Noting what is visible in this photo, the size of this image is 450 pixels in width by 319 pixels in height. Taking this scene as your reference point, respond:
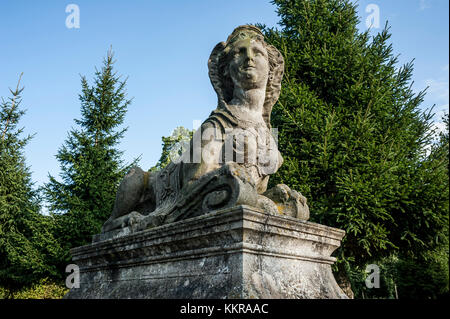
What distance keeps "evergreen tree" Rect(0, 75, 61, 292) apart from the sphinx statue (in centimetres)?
941

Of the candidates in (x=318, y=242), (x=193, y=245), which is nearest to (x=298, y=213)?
(x=318, y=242)

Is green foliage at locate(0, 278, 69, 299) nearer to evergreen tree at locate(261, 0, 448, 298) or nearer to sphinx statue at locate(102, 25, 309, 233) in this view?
evergreen tree at locate(261, 0, 448, 298)

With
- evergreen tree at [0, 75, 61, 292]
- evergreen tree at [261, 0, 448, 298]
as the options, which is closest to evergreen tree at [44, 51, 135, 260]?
evergreen tree at [0, 75, 61, 292]

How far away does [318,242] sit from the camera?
338 cm

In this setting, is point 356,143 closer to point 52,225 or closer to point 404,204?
point 404,204

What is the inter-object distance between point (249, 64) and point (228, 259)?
213 centimetres

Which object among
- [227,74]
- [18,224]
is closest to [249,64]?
[227,74]

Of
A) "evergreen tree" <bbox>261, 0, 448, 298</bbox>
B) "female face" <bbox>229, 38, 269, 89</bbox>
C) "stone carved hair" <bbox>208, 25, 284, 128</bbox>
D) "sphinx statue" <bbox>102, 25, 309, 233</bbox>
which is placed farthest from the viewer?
"evergreen tree" <bbox>261, 0, 448, 298</bbox>

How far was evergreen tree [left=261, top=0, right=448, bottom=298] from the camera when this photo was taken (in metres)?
8.67

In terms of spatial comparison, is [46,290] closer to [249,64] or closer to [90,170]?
[90,170]

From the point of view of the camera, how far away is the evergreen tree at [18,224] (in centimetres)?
1241

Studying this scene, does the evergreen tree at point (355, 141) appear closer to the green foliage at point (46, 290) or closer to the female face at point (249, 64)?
the female face at point (249, 64)

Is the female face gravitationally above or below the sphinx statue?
above

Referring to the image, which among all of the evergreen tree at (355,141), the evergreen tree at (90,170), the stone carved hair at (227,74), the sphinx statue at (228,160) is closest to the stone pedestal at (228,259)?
the sphinx statue at (228,160)
